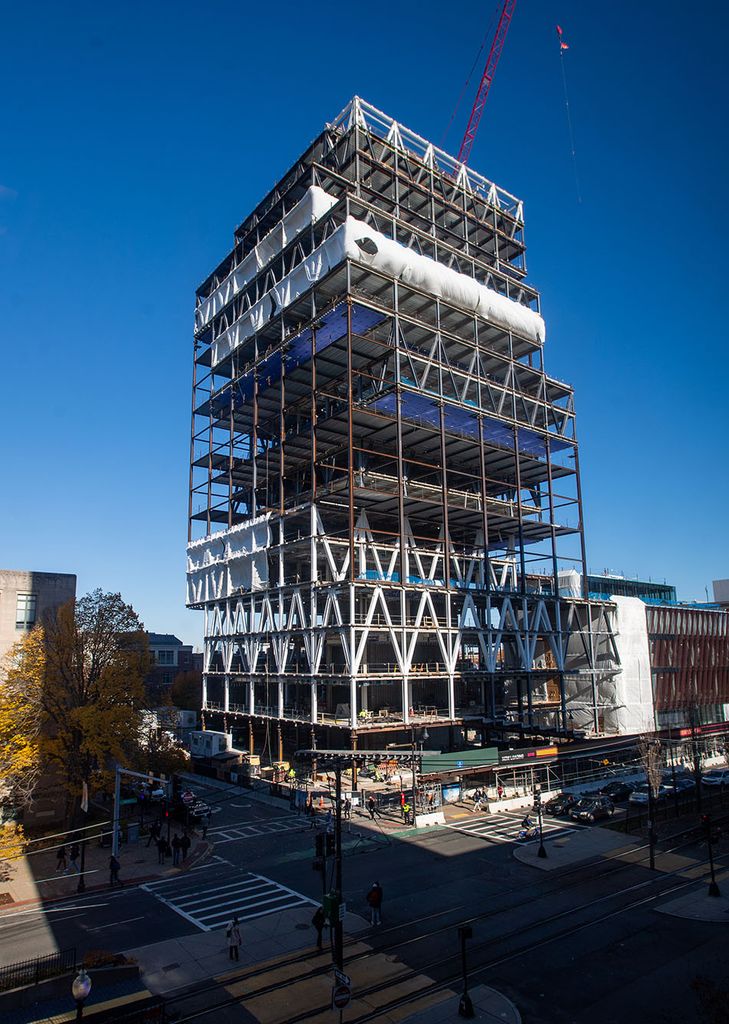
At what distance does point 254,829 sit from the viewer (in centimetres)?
3875

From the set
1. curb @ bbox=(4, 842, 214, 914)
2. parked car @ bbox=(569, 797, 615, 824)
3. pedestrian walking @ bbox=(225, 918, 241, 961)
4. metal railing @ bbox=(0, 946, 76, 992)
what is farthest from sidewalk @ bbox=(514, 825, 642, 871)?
metal railing @ bbox=(0, 946, 76, 992)

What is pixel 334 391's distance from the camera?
221ft

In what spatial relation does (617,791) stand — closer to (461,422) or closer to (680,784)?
(680,784)

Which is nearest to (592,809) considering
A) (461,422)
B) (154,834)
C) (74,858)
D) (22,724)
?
(154,834)

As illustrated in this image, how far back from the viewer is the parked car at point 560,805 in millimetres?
40188

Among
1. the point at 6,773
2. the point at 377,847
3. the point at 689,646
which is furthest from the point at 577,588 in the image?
the point at 6,773

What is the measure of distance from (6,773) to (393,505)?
141 ft

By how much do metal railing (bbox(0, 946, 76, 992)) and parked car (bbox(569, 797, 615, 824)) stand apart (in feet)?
92.7

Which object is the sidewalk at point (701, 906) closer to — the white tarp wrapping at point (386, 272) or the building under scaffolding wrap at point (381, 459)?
the building under scaffolding wrap at point (381, 459)

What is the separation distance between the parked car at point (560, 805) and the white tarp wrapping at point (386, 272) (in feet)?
149

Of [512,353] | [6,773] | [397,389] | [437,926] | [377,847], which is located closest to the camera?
[437,926]

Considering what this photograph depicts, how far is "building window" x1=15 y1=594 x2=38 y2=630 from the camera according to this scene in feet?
146

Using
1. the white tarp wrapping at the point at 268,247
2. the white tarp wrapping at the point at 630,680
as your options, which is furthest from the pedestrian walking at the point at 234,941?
the white tarp wrapping at the point at 630,680

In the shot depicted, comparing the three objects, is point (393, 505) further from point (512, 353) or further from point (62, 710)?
point (62, 710)
